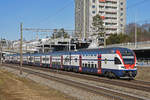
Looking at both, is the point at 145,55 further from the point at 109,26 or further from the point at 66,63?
the point at 109,26

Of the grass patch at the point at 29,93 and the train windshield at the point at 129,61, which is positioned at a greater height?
the train windshield at the point at 129,61

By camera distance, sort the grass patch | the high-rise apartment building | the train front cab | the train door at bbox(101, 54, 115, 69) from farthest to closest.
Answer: the high-rise apartment building
the train door at bbox(101, 54, 115, 69)
the train front cab
the grass patch

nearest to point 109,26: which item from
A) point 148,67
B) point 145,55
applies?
point 145,55

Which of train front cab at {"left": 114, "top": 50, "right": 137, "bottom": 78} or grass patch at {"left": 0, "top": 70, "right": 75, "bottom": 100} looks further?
train front cab at {"left": 114, "top": 50, "right": 137, "bottom": 78}

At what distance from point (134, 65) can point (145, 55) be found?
28.1 m

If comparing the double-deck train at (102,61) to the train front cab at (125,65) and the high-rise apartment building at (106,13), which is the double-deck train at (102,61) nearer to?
the train front cab at (125,65)

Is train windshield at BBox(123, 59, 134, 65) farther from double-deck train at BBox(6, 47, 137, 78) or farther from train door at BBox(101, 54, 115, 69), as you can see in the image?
train door at BBox(101, 54, 115, 69)

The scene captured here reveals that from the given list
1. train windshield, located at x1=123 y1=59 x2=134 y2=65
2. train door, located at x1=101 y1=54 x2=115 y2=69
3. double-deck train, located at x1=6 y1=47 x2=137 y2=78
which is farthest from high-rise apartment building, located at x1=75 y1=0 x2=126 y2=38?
train windshield, located at x1=123 y1=59 x2=134 y2=65

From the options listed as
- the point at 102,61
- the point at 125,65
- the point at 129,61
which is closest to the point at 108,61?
the point at 102,61

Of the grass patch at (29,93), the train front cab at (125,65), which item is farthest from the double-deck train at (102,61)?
the grass patch at (29,93)

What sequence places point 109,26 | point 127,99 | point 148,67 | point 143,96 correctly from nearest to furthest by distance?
point 127,99 → point 143,96 → point 148,67 → point 109,26

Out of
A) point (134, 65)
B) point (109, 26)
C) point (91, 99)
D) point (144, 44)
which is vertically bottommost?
point (91, 99)

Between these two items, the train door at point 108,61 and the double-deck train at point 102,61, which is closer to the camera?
the double-deck train at point 102,61

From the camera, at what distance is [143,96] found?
1686 centimetres
